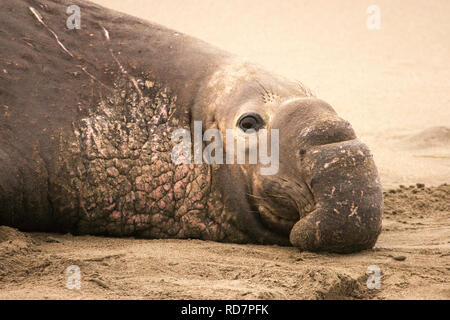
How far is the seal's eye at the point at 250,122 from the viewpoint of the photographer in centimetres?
321

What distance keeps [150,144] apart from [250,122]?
1.87 feet

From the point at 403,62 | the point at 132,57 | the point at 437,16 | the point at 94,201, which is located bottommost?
the point at 94,201

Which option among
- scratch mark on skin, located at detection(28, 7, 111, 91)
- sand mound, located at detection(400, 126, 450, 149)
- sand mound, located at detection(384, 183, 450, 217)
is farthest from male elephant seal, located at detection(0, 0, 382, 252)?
sand mound, located at detection(400, 126, 450, 149)

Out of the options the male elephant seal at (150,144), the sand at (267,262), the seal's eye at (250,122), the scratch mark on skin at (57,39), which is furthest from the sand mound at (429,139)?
the scratch mark on skin at (57,39)

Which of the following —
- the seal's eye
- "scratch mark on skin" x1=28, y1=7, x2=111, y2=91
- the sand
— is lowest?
the sand

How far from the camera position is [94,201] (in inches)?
128

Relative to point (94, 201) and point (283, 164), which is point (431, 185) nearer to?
point (283, 164)

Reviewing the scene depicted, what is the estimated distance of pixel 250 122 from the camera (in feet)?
10.6

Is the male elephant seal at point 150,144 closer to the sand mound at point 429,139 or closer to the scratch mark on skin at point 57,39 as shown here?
the scratch mark on skin at point 57,39

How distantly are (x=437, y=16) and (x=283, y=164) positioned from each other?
10941 millimetres

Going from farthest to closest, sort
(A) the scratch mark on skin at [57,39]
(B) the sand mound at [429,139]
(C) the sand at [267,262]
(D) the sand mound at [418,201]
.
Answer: (B) the sand mound at [429,139] < (D) the sand mound at [418,201] < (A) the scratch mark on skin at [57,39] < (C) the sand at [267,262]

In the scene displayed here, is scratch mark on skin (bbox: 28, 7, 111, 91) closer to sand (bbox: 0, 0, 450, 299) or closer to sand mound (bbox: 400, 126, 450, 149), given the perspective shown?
sand (bbox: 0, 0, 450, 299)

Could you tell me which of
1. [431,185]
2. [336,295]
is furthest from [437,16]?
[336,295]

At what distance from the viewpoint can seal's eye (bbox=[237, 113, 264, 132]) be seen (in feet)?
10.5
